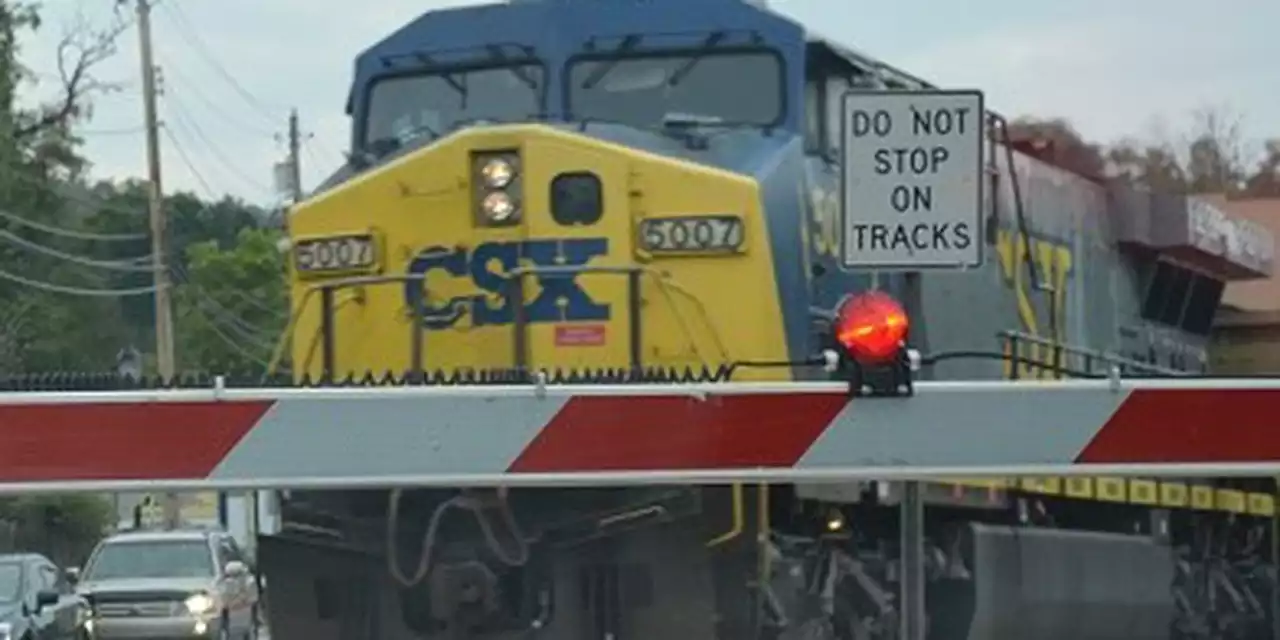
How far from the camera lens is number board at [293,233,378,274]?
1052 cm

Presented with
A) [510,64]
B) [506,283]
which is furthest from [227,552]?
[506,283]

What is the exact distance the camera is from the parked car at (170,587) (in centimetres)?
3020

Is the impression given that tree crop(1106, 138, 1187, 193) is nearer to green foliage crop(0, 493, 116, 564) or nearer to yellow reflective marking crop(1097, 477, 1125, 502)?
yellow reflective marking crop(1097, 477, 1125, 502)

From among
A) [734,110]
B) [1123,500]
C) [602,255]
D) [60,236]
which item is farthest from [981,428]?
[60,236]

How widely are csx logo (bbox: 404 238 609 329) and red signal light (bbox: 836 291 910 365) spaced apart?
4362 mm

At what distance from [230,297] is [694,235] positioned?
6512 centimetres

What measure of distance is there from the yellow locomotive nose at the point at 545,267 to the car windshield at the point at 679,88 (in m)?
0.72

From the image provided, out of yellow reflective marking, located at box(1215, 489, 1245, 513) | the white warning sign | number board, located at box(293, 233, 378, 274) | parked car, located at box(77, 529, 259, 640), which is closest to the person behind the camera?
the white warning sign

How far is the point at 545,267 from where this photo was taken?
10.2 meters

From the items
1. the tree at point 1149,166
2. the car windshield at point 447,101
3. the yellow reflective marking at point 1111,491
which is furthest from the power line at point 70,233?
the yellow reflective marking at point 1111,491

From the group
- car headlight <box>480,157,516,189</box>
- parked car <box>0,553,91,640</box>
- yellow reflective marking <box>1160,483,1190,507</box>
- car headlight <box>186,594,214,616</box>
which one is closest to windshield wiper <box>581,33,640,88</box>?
car headlight <box>480,157,516,189</box>

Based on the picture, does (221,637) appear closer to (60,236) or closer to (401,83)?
(401,83)

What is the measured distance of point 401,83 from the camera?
38.1 ft

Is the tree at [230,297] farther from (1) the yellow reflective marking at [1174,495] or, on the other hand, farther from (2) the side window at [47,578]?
(1) the yellow reflective marking at [1174,495]
